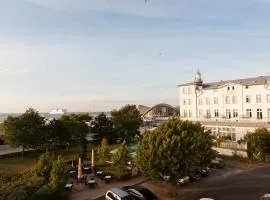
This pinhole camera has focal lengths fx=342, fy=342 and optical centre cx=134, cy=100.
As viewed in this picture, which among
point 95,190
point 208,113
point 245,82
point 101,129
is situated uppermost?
point 245,82

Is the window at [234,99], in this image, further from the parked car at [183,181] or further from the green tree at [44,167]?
the green tree at [44,167]

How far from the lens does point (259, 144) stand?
45.4 m

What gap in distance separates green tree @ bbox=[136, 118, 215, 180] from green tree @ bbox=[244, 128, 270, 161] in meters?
15.8

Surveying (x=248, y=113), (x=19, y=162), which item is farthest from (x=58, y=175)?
(x=248, y=113)

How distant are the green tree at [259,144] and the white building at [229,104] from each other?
1193 cm

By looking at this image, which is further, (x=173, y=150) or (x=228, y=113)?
(x=228, y=113)

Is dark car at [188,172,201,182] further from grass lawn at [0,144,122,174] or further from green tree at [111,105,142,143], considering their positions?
green tree at [111,105,142,143]

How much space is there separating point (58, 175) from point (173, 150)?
33.1ft

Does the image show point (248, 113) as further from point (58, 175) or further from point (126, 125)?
point (58, 175)

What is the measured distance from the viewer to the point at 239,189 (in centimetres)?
3231

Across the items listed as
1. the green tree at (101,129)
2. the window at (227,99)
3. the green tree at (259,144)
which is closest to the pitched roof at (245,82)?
the window at (227,99)

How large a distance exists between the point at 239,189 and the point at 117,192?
12.2 meters

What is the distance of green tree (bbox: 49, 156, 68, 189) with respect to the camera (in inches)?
1108

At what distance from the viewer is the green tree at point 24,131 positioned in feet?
156
